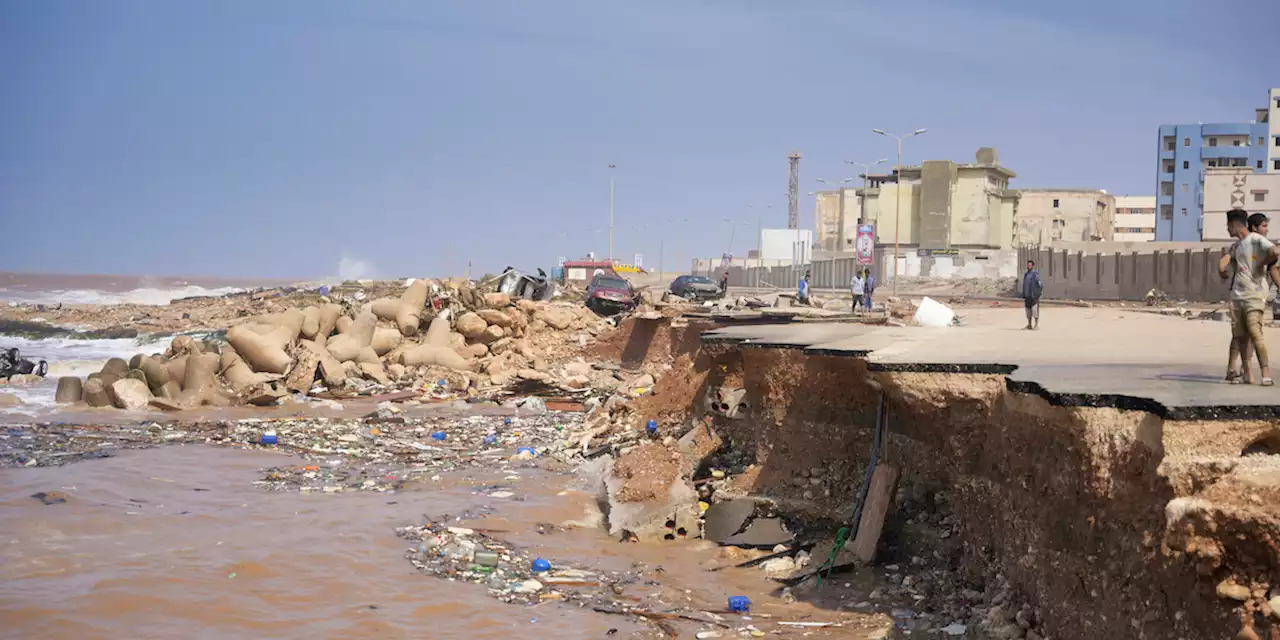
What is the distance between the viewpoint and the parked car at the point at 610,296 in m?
32.6

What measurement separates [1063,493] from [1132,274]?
39005 mm

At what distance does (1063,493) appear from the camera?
650 centimetres

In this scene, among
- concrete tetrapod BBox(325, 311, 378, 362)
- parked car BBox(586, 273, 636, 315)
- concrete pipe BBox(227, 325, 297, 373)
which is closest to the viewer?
concrete pipe BBox(227, 325, 297, 373)

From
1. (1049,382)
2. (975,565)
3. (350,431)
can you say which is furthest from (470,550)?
(350,431)

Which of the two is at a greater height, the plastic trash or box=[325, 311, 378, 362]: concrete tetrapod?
the plastic trash

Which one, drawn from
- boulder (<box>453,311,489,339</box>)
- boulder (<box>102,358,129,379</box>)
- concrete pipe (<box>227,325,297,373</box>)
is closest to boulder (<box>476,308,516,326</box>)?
boulder (<box>453,311,489,339</box>)

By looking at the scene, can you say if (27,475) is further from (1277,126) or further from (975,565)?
(1277,126)

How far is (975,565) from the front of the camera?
26.2 ft

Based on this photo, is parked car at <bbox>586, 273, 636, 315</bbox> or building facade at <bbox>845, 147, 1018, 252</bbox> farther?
building facade at <bbox>845, 147, 1018, 252</bbox>

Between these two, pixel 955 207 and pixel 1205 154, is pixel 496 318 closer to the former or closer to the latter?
pixel 955 207

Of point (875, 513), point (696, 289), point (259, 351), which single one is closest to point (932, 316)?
point (875, 513)

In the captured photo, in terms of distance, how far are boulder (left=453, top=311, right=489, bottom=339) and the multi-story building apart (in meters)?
68.2

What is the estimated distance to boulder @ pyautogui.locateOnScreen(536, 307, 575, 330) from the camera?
26953 millimetres

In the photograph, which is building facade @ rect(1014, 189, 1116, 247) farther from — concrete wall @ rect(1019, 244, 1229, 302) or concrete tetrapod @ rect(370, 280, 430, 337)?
concrete tetrapod @ rect(370, 280, 430, 337)
